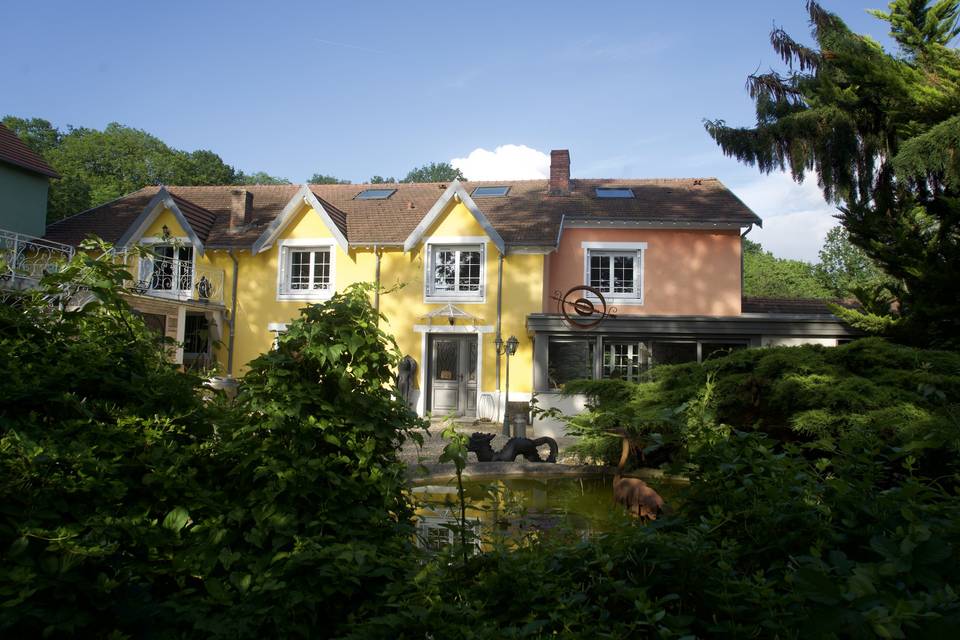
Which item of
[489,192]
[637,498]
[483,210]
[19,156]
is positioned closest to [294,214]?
[483,210]

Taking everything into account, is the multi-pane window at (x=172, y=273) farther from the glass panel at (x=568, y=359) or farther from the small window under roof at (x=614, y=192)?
the small window under roof at (x=614, y=192)

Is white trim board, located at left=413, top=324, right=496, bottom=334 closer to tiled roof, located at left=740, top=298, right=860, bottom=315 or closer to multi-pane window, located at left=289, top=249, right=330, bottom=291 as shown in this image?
multi-pane window, located at left=289, top=249, right=330, bottom=291

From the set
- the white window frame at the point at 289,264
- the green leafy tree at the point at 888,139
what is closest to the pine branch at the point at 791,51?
the green leafy tree at the point at 888,139

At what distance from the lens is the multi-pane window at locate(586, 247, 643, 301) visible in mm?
18812

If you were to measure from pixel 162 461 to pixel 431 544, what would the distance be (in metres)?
1.36

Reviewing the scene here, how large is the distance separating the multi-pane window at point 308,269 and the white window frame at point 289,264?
0.09 metres

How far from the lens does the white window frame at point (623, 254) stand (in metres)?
18.7

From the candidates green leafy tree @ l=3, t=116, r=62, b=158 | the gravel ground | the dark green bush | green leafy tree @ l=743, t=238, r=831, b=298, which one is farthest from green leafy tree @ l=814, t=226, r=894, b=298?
green leafy tree @ l=3, t=116, r=62, b=158

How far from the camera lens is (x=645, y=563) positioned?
7.13 ft

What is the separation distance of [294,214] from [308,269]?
5.42ft

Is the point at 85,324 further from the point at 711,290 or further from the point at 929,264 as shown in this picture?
the point at 711,290

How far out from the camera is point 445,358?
715 inches

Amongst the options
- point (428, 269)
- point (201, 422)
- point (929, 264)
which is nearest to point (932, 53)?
point (929, 264)

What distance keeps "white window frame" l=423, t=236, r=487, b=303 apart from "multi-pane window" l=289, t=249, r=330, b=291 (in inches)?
123
